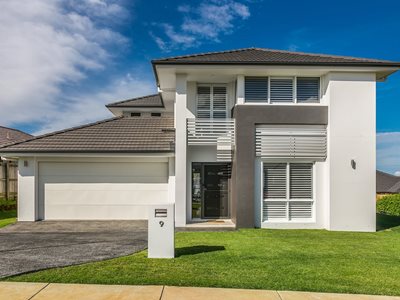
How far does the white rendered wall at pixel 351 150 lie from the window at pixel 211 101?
415 centimetres

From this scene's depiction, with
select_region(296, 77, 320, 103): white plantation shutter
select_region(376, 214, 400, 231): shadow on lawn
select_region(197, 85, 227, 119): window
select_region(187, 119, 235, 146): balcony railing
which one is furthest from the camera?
select_region(197, 85, 227, 119): window

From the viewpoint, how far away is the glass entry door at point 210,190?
13898mm

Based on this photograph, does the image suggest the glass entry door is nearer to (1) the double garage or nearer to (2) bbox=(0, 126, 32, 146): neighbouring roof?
(1) the double garage

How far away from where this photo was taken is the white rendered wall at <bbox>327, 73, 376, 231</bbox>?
1257cm

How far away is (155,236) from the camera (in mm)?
7848

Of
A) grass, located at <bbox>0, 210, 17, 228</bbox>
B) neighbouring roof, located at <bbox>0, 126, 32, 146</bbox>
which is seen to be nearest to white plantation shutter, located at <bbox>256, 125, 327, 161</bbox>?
grass, located at <bbox>0, 210, 17, 228</bbox>

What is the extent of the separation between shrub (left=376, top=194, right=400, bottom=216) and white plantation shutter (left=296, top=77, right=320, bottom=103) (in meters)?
9.14

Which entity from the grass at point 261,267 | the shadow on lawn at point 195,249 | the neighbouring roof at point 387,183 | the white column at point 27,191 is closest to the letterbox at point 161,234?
the grass at point 261,267

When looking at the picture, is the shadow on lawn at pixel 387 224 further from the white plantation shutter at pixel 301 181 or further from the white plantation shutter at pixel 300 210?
the white plantation shutter at pixel 301 181

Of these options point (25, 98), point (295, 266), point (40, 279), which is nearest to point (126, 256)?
point (40, 279)

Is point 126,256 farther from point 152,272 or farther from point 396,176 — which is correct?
point 396,176

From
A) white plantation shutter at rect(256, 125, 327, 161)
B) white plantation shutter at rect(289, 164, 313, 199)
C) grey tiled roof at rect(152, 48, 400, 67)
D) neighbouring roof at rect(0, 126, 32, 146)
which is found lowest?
white plantation shutter at rect(289, 164, 313, 199)

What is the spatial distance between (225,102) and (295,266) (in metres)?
8.25

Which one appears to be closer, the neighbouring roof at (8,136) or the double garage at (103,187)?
the double garage at (103,187)
